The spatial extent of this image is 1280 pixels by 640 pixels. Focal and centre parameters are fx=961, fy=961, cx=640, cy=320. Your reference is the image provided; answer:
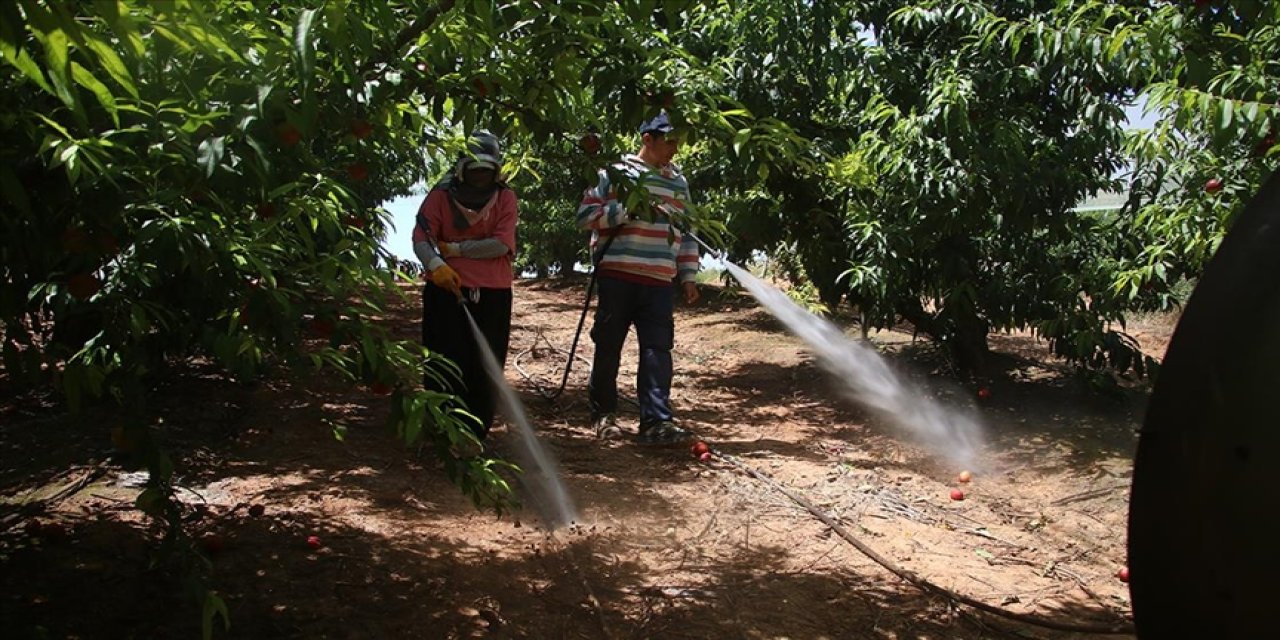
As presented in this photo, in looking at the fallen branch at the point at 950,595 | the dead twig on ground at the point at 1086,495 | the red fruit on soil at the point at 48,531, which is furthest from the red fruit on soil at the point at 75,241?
the dead twig on ground at the point at 1086,495

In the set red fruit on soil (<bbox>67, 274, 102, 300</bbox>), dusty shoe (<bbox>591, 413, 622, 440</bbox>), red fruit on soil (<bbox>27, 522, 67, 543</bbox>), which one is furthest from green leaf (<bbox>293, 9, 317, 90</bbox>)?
dusty shoe (<bbox>591, 413, 622, 440</bbox>)

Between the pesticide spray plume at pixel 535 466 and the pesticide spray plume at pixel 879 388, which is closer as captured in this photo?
the pesticide spray plume at pixel 535 466

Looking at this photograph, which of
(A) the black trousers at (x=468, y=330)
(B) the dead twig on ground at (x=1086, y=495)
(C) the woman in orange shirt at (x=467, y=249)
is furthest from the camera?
(B) the dead twig on ground at (x=1086, y=495)

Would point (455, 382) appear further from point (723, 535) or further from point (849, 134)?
point (849, 134)

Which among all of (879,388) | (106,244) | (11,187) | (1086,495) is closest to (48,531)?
(106,244)

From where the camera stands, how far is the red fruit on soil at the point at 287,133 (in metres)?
2.00

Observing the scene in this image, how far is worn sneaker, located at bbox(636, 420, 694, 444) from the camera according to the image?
542 cm

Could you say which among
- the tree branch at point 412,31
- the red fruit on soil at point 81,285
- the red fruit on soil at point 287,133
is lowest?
the red fruit on soil at point 81,285

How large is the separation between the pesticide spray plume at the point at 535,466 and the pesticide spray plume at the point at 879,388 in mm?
1411

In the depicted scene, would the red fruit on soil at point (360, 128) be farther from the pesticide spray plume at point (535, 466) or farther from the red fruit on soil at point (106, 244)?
the pesticide spray plume at point (535, 466)

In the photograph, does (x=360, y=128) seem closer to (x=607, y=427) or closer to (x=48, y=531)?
(x=48, y=531)

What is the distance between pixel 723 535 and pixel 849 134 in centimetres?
348

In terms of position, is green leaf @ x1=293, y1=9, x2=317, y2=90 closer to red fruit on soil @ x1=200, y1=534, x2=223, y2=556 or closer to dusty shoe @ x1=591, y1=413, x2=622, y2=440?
red fruit on soil @ x1=200, y1=534, x2=223, y2=556

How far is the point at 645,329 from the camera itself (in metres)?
5.46
